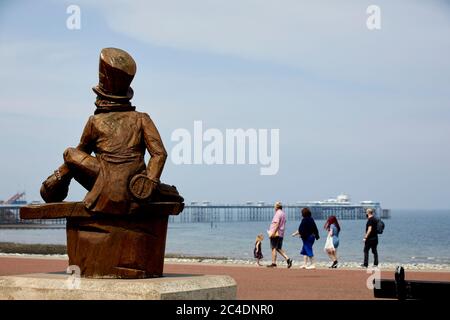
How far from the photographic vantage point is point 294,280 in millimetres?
16359

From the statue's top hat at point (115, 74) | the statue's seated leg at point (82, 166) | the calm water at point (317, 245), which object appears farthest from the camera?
the calm water at point (317, 245)

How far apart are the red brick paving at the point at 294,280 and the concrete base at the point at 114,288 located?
11.5ft

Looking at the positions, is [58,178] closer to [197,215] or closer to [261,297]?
[261,297]

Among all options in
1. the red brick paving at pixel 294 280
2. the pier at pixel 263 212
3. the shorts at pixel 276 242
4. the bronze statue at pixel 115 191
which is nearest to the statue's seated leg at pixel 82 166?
the bronze statue at pixel 115 191

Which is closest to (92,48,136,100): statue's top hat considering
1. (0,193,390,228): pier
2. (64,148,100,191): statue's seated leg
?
(64,148,100,191): statue's seated leg

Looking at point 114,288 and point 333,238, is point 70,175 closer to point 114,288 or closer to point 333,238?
point 114,288

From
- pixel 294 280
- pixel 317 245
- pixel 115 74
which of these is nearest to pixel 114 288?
pixel 115 74

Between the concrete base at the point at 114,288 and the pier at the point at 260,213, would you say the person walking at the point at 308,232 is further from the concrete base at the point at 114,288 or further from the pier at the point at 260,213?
the pier at the point at 260,213

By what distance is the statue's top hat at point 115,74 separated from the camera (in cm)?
959

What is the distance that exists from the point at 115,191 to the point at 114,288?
1.05 meters

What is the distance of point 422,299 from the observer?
696cm

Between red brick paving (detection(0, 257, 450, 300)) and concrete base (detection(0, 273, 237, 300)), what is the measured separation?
3.49 m
